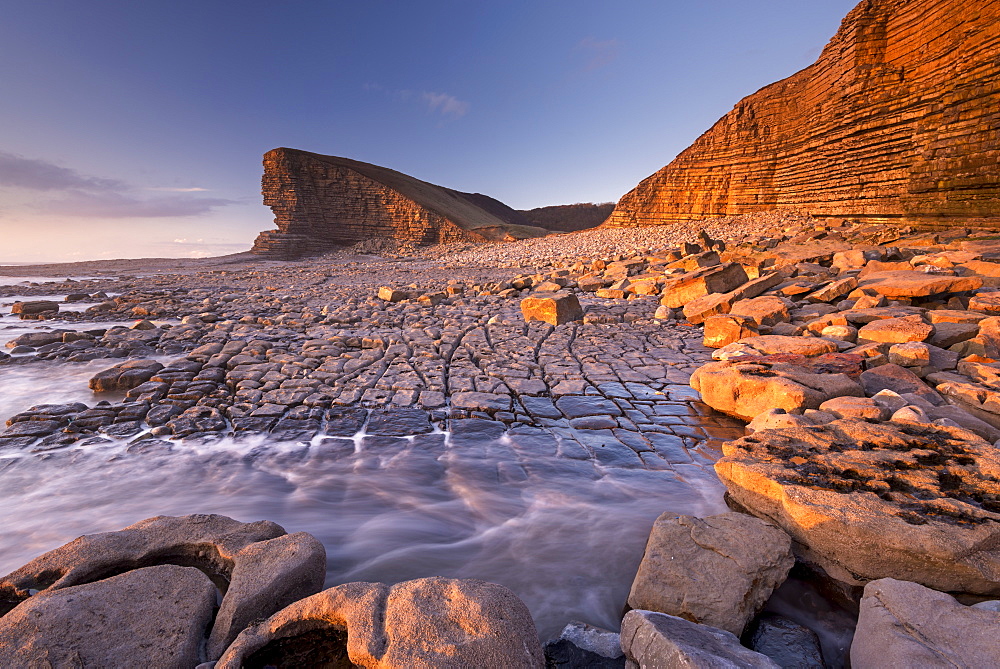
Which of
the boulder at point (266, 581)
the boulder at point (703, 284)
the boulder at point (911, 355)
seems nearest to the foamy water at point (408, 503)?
the boulder at point (266, 581)

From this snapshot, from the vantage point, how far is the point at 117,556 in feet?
6.45

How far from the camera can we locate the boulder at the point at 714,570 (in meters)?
1.78

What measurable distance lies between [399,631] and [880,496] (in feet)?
7.93

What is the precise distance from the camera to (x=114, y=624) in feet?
5.18

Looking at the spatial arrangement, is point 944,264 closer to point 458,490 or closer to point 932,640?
point 932,640

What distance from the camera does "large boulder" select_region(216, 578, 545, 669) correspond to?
1371mm

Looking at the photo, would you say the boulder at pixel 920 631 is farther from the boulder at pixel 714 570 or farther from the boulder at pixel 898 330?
the boulder at pixel 898 330

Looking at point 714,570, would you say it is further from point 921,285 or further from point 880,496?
point 921,285

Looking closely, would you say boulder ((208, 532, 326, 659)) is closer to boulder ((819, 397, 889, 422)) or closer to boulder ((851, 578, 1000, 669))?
boulder ((851, 578, 1000, 669))

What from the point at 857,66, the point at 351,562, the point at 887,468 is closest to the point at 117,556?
the point at 351,562

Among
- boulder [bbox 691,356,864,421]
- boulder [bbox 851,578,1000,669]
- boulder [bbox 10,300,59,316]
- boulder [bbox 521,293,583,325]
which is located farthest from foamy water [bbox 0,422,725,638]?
boulder [bbox 10,300,59,316]

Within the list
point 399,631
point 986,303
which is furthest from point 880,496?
point 986,303

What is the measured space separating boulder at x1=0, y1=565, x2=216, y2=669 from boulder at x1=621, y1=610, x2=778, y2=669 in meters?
1.59

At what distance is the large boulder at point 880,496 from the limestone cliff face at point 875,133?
12.0m
